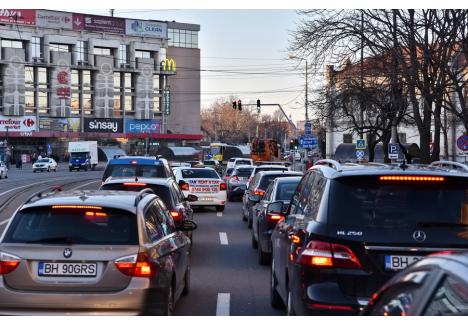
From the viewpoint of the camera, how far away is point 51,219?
6.93 metres

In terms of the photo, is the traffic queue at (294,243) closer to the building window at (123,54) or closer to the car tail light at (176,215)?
the car tail light at (176,215)

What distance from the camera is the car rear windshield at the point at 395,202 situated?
6074 millimetres

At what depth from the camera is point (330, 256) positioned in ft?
19.7

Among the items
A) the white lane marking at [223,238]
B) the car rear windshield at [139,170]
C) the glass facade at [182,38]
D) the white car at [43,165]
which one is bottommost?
the white car at [43,165]

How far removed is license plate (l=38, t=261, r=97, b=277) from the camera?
6.56 meters

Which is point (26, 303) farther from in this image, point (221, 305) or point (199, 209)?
point (199, 209)

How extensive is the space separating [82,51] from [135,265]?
9522cm

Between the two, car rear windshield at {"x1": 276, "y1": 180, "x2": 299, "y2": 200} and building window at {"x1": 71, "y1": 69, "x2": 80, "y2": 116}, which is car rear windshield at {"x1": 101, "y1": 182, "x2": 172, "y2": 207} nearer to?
car rear windshield at {"x1": 276, "y1": 180, "x2": 299, "y2": 200}

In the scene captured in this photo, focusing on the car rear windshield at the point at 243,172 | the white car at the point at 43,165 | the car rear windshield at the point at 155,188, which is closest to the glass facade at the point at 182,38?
the white car at the point at 43,165

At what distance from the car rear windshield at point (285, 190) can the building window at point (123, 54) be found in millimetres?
90654

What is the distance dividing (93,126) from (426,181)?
96508mm

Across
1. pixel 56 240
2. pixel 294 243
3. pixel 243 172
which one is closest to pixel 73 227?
pixel 56 240

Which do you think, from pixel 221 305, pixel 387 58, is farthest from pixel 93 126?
pixel 221 305

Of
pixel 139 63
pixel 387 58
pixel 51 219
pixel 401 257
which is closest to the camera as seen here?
pixel 401 257
